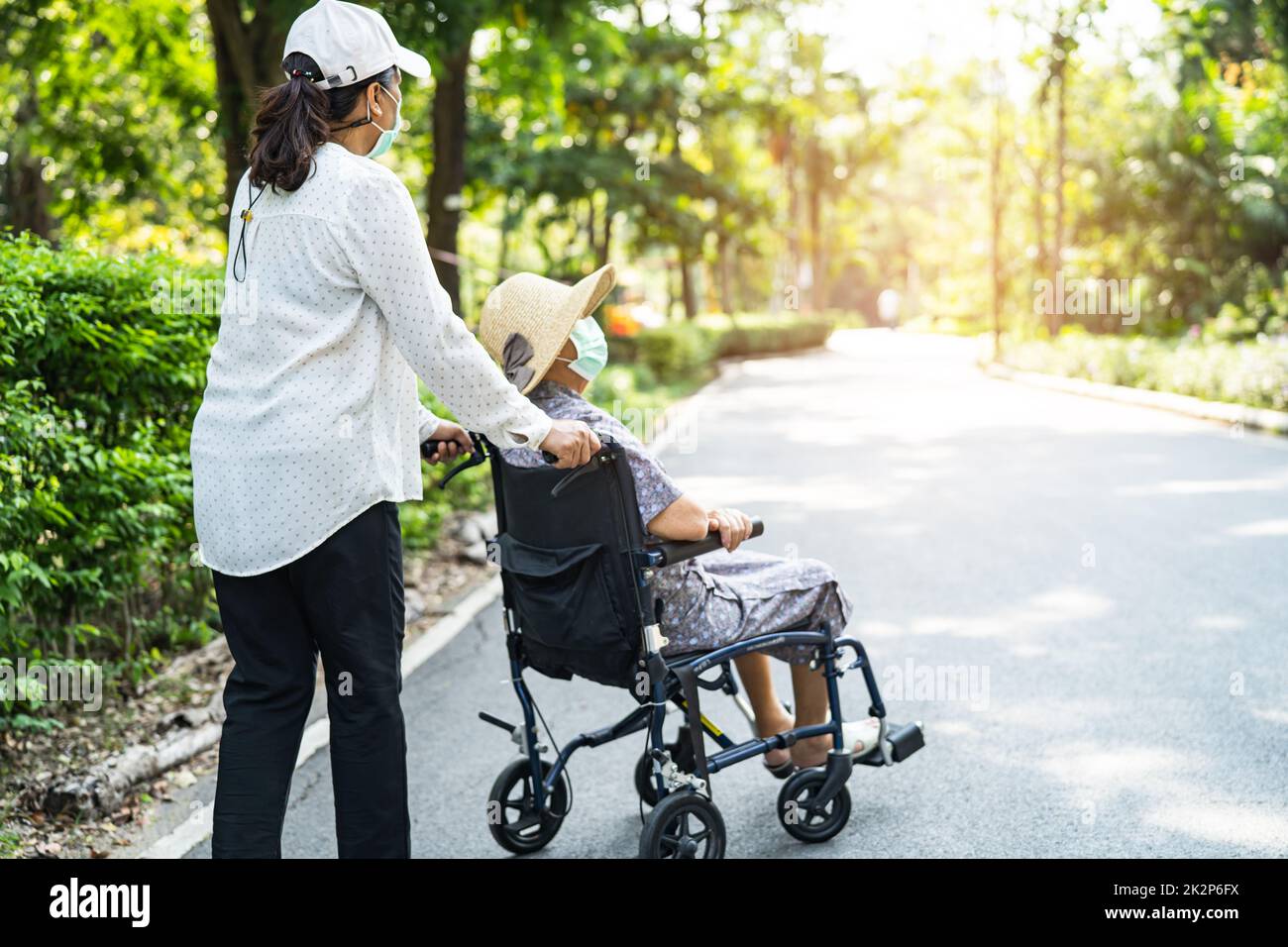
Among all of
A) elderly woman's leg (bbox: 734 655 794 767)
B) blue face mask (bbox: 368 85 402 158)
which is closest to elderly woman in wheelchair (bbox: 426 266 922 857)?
elderly woman's leg (bbox: 734 655 794 767)

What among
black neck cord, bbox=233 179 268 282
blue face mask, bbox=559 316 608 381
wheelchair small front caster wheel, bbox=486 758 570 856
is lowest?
wheelchair small front caster wheel, bbox=486 758 570 856

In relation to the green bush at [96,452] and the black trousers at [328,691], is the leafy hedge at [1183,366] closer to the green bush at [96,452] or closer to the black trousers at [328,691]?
the green bush at [96,452]

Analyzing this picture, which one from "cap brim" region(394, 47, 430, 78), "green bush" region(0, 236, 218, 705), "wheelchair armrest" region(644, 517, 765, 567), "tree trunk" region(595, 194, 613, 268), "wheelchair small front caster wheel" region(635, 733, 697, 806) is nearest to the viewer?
"cap brim" region(394, 47, 430, 78)

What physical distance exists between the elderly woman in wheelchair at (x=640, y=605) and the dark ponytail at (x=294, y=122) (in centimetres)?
81

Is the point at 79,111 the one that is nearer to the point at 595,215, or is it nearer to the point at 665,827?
the point at 595,215

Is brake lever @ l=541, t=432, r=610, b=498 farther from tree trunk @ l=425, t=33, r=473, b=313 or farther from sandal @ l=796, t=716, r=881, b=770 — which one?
tree trunk @ l=425, t=33, r=473, b=313

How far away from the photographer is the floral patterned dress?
364 cm

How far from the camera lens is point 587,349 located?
12.1 feet

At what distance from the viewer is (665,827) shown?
3674 mm

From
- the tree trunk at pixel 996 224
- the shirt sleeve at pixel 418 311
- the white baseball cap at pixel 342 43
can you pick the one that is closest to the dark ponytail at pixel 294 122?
the white baseball cap at pixel 342 43

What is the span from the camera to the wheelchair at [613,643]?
3.62 metres

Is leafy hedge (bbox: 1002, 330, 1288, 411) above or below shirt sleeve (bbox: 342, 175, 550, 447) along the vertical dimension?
below

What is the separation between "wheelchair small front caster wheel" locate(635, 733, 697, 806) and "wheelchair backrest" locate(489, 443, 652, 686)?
57cm

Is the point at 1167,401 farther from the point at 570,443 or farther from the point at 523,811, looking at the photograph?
the point at 570,443
